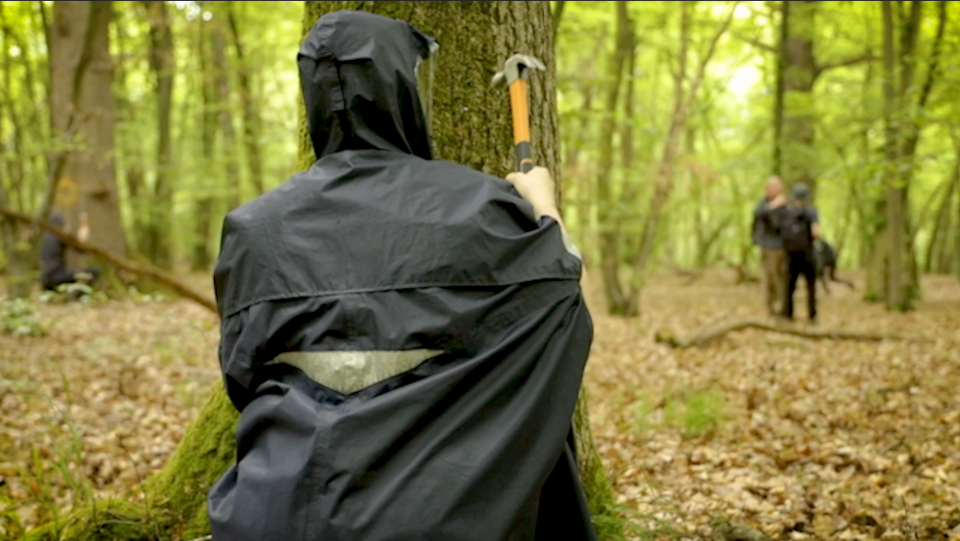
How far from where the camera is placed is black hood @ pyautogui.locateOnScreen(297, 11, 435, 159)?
2.00 m

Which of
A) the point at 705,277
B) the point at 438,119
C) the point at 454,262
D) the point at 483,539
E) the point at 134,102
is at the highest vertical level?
the point at 134,102

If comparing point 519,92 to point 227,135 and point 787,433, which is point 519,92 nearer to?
point 787,433

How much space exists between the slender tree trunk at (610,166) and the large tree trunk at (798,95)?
2.82 meters

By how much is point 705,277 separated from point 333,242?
859 inches

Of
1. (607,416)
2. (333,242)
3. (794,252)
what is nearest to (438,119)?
(333,242)

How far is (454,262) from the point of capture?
183 centimetres

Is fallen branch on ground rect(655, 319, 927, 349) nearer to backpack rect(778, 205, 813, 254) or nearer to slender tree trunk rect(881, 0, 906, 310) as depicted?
backpack rect(778, 205, 813, 254)

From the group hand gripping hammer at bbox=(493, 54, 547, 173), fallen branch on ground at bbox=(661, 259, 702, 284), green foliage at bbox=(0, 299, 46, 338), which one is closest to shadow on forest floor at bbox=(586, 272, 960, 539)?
hand gripping hammer at bbox=(493, 54, 547, 173)

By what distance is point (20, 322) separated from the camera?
28.2ft

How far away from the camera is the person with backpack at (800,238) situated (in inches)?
412

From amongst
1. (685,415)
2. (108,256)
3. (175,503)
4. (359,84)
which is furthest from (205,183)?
(359,84)

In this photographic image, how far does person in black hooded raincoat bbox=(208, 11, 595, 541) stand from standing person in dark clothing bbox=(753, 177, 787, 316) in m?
9.86

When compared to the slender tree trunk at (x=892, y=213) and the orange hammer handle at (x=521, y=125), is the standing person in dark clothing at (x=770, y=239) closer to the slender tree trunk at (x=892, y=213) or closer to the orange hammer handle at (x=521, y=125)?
the slender tree trunk at (x=892, y=213)

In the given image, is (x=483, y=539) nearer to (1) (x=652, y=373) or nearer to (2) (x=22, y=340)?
(1) (x=652, y=373)
